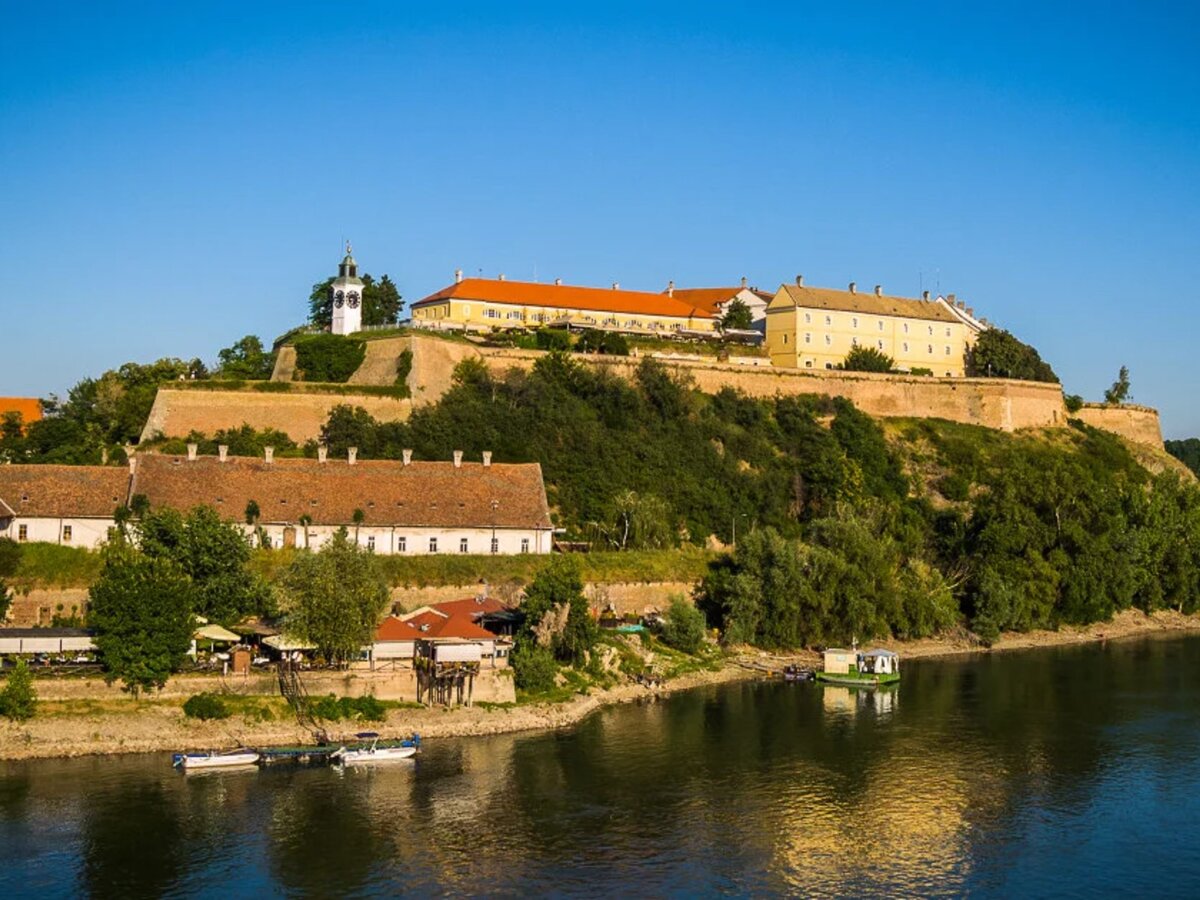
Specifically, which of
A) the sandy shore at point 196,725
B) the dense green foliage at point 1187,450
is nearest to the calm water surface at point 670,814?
the sandy shore at point 196,725

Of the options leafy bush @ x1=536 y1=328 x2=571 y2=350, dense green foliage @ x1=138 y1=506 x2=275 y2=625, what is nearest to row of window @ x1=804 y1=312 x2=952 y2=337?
leafy bush @ x1=536 y1=328 x2=571 y2=350

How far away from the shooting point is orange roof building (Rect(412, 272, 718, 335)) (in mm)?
67438

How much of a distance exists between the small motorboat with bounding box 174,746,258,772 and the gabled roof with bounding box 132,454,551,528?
504 inches

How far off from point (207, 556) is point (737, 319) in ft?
141

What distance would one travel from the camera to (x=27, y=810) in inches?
1105

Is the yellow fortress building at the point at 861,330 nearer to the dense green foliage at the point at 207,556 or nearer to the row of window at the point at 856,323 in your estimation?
the row of window at the point at 856,323

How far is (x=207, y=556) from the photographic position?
38125 mm

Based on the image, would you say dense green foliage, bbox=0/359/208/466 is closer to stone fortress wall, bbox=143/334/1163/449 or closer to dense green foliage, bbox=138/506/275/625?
stone fortress wall, bbox=143/334/1163/449

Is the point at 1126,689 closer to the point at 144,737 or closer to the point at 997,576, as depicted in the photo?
the point at 997,576

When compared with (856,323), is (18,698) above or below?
below

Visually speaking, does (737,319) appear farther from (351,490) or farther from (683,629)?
(351,490)

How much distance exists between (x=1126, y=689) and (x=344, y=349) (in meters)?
34.7

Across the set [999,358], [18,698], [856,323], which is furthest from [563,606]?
[999,358]

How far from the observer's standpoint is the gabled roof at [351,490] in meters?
44.1
